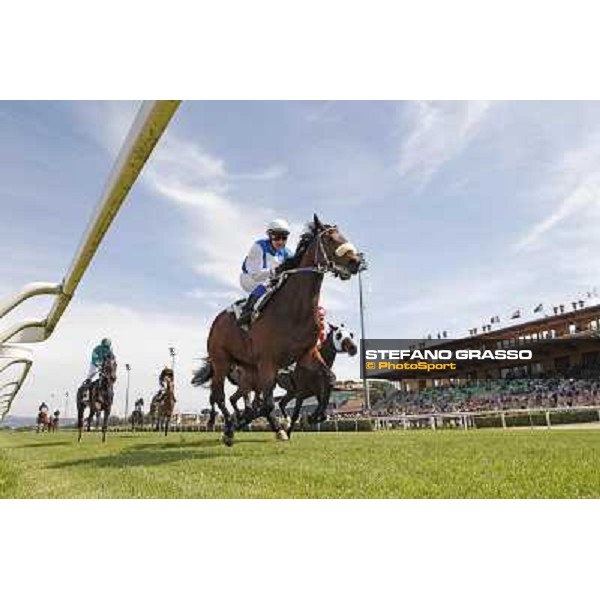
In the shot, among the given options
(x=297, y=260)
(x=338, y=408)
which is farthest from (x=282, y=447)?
(x=338, y=408)

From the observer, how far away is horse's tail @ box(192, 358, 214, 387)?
28.7ft

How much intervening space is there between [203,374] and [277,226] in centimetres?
338

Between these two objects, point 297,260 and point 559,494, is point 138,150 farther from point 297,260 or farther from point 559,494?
point 297,260

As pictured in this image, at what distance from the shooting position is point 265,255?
20.8 feet

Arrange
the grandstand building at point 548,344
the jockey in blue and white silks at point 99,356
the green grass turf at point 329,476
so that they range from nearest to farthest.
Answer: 1. the green grass turf at point 329,476
2. the jockey in blue and white silks at point 99,356
3. the grandstand building at point 548,344

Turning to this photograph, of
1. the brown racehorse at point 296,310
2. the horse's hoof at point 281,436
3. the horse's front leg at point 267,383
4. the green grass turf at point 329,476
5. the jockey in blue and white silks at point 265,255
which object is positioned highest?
the jockey in blue and white silks at point 265,255

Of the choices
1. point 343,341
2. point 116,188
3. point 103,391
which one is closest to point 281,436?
point 343,341

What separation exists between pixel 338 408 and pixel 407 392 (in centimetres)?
387

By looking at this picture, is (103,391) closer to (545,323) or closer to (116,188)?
(116,188)

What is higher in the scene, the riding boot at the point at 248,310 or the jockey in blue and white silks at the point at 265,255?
the jockey in blue and white silks at the point at 265,255

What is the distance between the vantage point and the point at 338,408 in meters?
30.7

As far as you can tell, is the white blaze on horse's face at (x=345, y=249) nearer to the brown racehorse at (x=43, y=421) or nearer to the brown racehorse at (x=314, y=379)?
the brown racehorse at (x=314, y=379)

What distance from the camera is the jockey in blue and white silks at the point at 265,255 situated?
627 centimetres

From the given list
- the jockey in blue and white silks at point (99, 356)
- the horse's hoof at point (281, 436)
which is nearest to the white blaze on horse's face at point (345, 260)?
the horse's hoof at point (281, 436)
